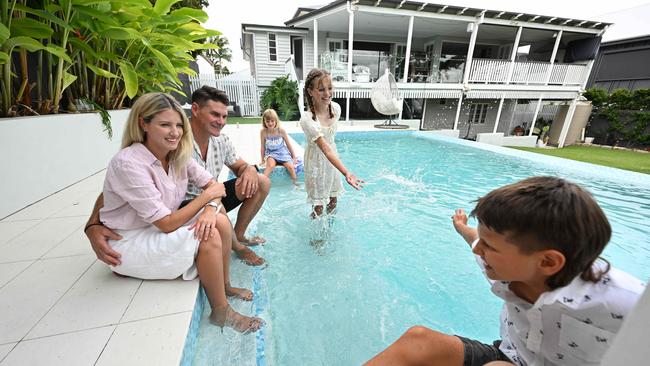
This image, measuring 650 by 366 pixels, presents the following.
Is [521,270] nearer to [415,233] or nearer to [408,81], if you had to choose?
[415,233]

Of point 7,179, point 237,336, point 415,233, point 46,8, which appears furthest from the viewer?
point 415,233

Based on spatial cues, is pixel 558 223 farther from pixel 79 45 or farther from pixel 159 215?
pixel 79 45

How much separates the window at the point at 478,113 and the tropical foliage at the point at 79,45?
596 inches

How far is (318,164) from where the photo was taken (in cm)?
270

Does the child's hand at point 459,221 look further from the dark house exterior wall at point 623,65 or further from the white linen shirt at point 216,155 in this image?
the dark house exterior wall at point 623,65

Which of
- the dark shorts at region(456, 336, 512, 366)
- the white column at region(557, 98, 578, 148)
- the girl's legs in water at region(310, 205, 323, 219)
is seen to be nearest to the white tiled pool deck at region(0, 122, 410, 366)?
the dark shorts at region(456, 336, 512, 366)

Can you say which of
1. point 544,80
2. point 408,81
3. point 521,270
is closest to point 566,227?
point 521,270

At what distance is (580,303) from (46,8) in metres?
4.48

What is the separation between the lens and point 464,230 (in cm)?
131

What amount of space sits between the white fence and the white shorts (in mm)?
15248

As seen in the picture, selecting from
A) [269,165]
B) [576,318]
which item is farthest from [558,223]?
[269,165]

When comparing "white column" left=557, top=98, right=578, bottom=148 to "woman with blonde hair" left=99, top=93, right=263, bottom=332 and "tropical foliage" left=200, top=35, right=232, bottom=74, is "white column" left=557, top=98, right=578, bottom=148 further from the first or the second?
"tropical foliage" left=200, top=35, right=232, bottom=74

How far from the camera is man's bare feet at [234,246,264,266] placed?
7.73 feet

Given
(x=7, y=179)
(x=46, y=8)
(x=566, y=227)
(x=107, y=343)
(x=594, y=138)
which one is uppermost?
(x=46, y=8)
